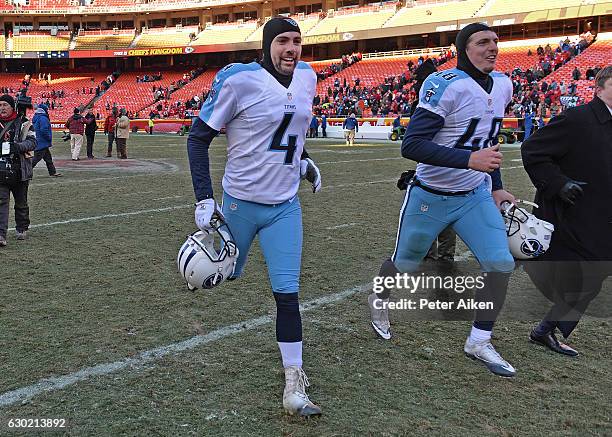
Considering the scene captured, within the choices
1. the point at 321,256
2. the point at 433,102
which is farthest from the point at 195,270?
the point at 321,256

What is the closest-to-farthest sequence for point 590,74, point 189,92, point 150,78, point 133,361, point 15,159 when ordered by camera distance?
point 133,361
point 15,159
point 590,74
point 189,92
point 150,78

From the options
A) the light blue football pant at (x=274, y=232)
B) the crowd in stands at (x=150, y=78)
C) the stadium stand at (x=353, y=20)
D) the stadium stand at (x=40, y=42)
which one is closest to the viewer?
the light blue football pant at (x=274, y=232)

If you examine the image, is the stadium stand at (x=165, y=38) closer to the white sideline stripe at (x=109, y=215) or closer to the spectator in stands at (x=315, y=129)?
the spectator in stands at (x=315, y=129)

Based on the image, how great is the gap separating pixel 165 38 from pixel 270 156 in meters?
62.1

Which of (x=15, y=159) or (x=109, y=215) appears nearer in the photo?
(x=15, y=159)

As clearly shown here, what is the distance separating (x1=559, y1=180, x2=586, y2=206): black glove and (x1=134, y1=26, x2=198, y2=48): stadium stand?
195 feet

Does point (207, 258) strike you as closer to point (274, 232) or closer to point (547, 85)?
point (274, 232)

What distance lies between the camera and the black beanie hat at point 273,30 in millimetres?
3235

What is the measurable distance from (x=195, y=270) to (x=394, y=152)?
61.9ft

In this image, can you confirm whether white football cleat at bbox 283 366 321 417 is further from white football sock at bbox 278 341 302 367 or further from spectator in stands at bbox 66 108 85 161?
spectator in stands at bbox 66 108 85 161

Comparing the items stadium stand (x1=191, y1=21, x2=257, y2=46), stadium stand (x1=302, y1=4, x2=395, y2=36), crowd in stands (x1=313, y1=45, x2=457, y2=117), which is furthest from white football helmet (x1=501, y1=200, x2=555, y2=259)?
stadium stand (x1=191, y1=21, x2=257, y2=46)

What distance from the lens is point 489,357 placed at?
12.1 ft

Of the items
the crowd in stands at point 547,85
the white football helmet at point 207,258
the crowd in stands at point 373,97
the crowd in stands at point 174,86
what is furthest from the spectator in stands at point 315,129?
the white football helmet at point 207,258

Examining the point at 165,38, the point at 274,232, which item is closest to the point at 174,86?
the point at 165,38
